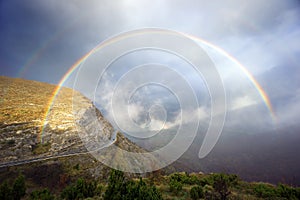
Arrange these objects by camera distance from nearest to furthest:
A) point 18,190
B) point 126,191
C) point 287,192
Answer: point 126,191, point 18,190, point 287,192

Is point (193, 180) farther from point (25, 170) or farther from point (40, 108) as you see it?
point (40, 108)

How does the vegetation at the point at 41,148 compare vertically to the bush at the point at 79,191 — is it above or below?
above

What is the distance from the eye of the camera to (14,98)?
48.2 meters

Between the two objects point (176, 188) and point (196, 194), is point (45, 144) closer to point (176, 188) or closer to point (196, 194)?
point (176, 188)

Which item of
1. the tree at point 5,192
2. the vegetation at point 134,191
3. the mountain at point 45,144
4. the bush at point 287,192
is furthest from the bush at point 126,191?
the mountain at point 45,144

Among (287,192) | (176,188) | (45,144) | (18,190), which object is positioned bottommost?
(18,190)

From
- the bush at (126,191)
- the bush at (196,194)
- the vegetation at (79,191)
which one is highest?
the bush at (126,191)

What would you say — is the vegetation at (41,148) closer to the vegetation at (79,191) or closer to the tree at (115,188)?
the vegetation at (79,191)

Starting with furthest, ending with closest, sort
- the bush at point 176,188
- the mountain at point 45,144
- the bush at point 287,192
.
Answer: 1. the mountain at point 45,144
2. the bush at point 176,188
3. the bush at point 287,192

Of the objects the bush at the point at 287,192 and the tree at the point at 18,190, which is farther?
the bush at the point at 287,192

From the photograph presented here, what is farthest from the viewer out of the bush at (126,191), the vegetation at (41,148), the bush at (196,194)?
the vegetation at (41,148)

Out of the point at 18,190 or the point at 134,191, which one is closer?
the point at 134,191

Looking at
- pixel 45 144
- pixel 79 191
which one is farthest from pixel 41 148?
pixel 79 191

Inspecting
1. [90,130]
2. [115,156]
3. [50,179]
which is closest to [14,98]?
[90,130]
